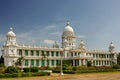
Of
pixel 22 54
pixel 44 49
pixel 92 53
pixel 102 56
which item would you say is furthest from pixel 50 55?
pixel 102 56

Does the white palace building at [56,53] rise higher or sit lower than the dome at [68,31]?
lower

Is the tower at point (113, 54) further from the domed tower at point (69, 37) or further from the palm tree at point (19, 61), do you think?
the palm tree at point (19, 61)

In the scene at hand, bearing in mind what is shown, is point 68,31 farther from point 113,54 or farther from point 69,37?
point 113,54

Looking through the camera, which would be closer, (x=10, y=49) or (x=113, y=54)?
(x=10, y=49)

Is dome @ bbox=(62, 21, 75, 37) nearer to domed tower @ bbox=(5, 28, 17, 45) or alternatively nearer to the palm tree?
domed tower @ bbox=(5, 28, 17, 45)

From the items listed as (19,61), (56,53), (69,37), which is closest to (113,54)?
(69,37)

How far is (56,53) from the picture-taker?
8444cm

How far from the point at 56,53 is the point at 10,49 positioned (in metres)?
18.0

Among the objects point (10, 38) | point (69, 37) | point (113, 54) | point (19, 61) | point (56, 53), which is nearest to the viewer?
point (19, 61)

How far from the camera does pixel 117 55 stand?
110 m

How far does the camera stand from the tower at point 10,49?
72400mm

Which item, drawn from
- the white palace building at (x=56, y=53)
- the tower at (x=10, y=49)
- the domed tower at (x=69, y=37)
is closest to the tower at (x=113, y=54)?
the white palace building at (x=56, y=53)

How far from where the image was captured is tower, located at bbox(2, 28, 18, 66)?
7240 centimetres

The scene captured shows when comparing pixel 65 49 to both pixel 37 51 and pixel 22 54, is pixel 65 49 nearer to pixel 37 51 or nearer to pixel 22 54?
pixel 37 51
